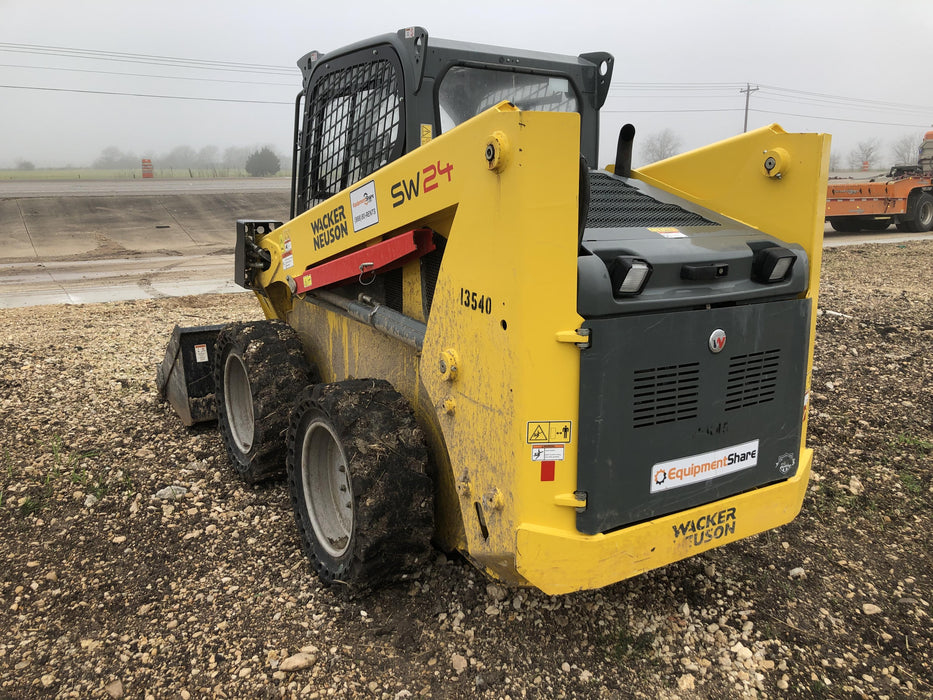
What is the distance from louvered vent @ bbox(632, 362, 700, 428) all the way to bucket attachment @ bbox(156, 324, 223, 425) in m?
3.44

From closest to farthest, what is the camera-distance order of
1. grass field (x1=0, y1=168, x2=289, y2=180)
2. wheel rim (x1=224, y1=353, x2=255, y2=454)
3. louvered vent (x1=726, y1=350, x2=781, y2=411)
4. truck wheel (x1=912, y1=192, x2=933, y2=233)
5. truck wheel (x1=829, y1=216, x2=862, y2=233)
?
louvered vent (x1=726, y1=350, x2=781, y2=411)
wheel rim (x1=224, y1=353, x2=255, y2=454)
truck wheel (x1=912, y1=192, x2=933, y2=233)
truck wheel (x1=829, y1=216, x2=862, y2=233)
grass field (x1=0, y1=168, x2=289, y2=180)

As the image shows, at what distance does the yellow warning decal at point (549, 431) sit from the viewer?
2.37 m

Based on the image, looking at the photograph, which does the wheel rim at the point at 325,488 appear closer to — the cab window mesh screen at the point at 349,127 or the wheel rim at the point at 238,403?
the wheel rim at the point at 238,403

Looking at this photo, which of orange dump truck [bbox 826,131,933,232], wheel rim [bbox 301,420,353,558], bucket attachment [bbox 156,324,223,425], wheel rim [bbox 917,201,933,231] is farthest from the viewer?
wheel rim [bbox 917,201,933,231]

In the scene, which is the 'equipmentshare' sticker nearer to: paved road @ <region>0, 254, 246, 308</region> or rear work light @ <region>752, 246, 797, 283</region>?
rear work light @ <region>752, 246, 797, 283</region>

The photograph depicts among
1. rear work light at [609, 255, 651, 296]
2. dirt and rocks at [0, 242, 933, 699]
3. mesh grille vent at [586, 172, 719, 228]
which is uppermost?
mesh grille vent at [586, 172, 719, 228]

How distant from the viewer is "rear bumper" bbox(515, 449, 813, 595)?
8.03 feet

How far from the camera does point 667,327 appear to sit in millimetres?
2537

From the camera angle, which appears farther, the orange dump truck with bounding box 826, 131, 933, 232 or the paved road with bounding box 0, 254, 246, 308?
the orange dump truck with bounding box 826, 131, 933, 232

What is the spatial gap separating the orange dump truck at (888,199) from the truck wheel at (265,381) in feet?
51.1

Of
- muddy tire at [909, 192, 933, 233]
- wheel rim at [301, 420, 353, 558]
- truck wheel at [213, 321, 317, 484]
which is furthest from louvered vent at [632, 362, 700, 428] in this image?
muddy tire at [909, 192, 933, 233]

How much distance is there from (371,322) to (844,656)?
7.95 ft

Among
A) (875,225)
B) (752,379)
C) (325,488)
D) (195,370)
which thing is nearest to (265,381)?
(325,488)

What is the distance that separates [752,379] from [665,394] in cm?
45
